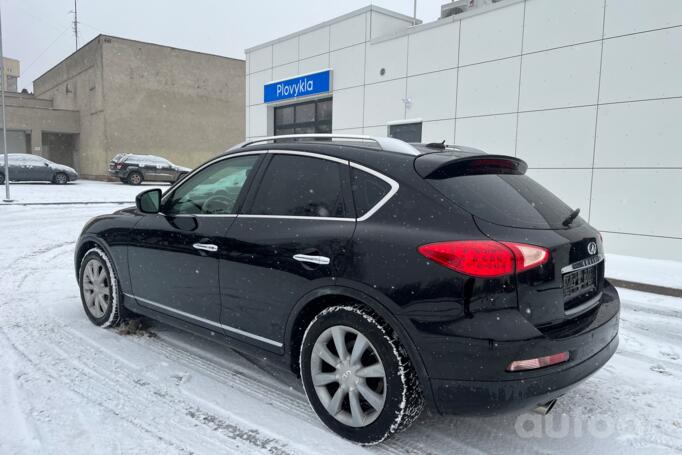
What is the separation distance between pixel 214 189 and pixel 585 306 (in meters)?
2.72

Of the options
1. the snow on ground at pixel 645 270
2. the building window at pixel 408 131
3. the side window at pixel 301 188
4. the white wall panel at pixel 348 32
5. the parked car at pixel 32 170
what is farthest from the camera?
the parked car at pixel 32 170

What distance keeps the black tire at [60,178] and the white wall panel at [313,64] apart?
15.8 meters

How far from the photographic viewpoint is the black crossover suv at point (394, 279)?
2348mm

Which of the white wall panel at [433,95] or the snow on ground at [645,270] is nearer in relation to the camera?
the snow on ground at [645,270]

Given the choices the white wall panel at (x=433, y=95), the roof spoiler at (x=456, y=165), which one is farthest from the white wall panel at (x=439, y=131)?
the roof spoiler at (x=456, y=165)

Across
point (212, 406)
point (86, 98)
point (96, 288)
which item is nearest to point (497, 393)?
point (212, 406)

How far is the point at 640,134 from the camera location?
873 centimetres

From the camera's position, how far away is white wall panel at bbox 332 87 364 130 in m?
14.0

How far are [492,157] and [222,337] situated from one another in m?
2.20

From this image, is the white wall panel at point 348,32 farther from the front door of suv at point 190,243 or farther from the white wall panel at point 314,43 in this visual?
the front door of suv at point 190,243

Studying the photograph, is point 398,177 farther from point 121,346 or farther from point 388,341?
point 121,346

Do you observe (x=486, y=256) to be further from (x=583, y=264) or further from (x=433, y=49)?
(x=433, y=49)

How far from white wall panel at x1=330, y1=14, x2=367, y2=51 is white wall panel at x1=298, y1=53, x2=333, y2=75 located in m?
0.48

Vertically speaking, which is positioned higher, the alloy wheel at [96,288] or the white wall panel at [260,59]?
the white wall panel at [260,59]
